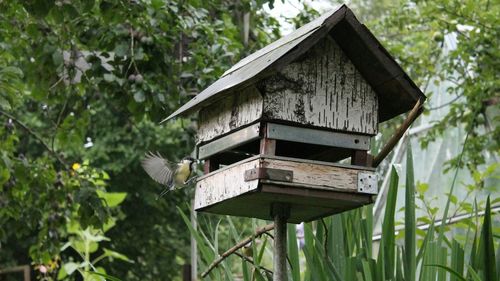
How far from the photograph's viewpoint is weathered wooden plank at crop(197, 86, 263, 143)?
8.93 feet

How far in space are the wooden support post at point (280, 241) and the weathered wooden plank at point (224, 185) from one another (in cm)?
11

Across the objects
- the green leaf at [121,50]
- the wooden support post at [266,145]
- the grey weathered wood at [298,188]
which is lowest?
the grey weathered wood at [298,188]

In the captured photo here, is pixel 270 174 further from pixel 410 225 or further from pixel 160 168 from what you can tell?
pixel 160 168

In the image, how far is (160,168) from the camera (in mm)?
3371

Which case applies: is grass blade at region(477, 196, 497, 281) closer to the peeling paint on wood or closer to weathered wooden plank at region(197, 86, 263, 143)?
the peeling paint on wood

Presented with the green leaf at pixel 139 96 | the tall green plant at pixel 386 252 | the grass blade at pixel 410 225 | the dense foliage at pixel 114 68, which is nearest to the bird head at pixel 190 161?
the tall green plant at pixel 386 252

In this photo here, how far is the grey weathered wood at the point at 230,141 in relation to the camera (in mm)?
2707

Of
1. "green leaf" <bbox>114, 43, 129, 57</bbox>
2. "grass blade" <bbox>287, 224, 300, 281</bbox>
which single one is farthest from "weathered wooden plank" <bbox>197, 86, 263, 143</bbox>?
"green leaf" <bbox>114, 43, 129, 57</bbox>

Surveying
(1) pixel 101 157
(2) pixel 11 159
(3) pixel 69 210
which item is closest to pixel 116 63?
(2) pixel 11 159

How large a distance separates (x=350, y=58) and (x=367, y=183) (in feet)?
1.21

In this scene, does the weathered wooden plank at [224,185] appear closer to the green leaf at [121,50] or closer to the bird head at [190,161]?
the bird head at [190,161]

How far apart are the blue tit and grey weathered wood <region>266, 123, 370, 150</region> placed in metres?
Result: 0.63

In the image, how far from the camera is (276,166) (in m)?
2.57

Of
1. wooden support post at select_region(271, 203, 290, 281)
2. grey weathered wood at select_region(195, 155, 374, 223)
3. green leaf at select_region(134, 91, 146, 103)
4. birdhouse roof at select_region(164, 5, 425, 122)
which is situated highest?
green leaf at select_region(134, 91, 146, 103)
